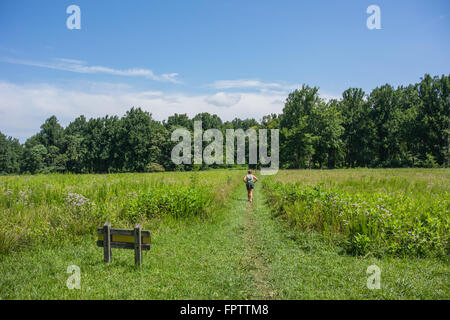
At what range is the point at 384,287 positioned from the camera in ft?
16.6

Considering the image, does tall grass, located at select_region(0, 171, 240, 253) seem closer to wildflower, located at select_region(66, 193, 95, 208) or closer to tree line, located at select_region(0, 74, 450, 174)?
wildflower, located at select_region(66, 193, 95, 208)

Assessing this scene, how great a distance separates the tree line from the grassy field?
50284mm

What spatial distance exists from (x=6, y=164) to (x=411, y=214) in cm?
10672

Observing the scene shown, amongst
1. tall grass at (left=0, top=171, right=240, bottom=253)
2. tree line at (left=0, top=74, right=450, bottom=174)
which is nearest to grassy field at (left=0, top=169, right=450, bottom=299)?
tall grass at (left=0, top=171, right=240, bottom=253)

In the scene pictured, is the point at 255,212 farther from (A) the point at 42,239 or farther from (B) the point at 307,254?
(A) the point at 42,239

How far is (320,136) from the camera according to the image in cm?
5950

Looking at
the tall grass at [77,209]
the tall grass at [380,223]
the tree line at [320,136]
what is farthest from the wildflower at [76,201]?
the tree line at [320,136]

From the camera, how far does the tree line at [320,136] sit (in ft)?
176

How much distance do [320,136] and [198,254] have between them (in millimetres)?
58340

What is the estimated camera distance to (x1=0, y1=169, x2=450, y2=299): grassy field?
16.8ft

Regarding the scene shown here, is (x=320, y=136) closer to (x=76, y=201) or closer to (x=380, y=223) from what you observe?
(x=380, y=223)

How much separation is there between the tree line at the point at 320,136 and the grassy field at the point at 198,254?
50.3m

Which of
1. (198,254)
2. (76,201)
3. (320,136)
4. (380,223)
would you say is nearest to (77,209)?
(76,201)

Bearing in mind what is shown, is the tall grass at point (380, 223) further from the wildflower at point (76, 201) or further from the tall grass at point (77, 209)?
the wildflower at point (76, 201)
